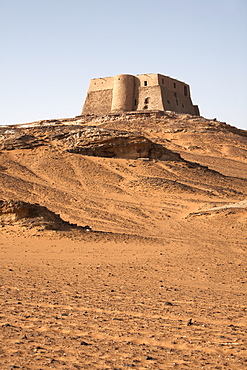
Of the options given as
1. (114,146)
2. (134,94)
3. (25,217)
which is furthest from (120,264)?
(134,94)

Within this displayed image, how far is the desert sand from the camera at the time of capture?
146 inches

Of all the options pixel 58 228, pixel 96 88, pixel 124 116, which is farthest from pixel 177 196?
pixel 96 88

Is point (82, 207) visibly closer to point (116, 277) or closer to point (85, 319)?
point (116, 277)

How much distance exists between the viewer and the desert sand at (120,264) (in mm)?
Result: 3701

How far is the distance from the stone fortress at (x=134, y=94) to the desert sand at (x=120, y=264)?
25.9m

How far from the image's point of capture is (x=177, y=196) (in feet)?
60.0

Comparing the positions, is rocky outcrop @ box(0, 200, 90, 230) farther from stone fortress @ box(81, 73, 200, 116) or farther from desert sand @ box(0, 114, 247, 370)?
stone fortress @ box(81, 73, 200, 116)

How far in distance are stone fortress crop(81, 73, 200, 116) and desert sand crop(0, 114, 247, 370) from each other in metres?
25.9

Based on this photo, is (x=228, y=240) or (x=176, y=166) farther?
(x=176, y=166)

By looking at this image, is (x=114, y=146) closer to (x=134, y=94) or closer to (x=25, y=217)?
(x=25, y=217)

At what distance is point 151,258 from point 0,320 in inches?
185

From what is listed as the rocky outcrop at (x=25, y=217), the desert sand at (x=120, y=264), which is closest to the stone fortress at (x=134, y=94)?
the desert sand at (x=120, y=264)

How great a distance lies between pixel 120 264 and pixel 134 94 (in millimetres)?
43526

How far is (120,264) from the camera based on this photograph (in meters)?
7.98
